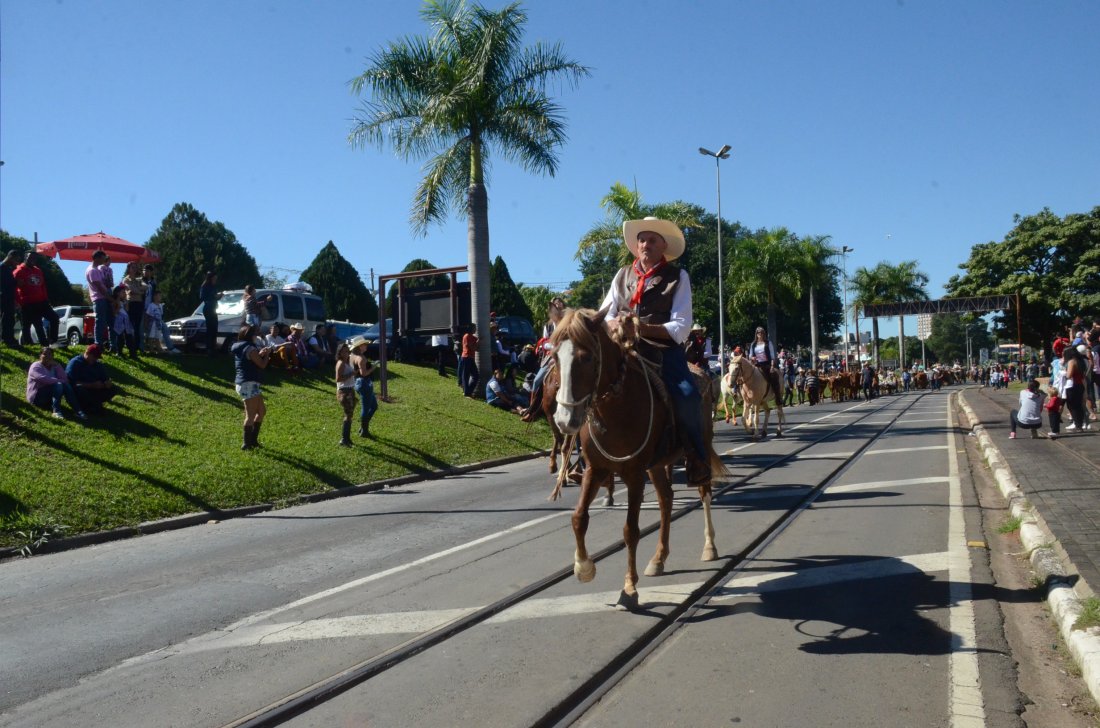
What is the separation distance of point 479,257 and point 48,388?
39.5 ft

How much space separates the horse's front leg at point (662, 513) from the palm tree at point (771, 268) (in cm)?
4402

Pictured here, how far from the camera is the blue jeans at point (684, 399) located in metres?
6.57

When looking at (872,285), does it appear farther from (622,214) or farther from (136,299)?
(136,299)

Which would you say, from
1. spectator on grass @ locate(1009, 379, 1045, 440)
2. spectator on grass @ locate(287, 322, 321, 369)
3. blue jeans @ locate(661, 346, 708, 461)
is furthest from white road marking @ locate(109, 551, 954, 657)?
spectator on grass @ locate(287, 322, 321, 369)

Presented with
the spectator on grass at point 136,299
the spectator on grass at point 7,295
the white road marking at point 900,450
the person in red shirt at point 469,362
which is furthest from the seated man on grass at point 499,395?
the spectator on grass at point 7,295

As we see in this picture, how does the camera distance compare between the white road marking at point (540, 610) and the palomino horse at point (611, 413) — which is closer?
the palomino horse at point (611, 413)

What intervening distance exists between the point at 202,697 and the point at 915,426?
22690mm

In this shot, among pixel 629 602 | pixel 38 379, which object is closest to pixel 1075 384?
pixel 629 602

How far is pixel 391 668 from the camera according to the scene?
16.6ft

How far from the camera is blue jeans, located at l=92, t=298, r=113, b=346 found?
18.6 m

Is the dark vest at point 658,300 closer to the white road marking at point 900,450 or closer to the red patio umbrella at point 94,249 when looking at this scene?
the white road marking at point 900,450

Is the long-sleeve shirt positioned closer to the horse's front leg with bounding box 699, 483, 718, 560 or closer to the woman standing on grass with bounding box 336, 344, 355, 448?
the woman standing on grass with bounding box 336, 344, 355, 448

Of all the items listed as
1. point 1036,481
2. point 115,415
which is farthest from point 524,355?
point 1036,481

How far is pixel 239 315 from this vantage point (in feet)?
83.7
